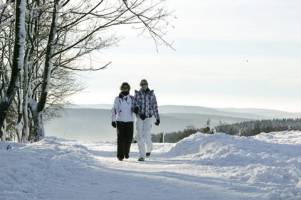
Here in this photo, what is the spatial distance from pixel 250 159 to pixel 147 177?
402 cm

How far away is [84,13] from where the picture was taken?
21.0 metres

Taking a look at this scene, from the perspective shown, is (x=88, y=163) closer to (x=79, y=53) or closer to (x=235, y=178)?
(x=235, y=178)

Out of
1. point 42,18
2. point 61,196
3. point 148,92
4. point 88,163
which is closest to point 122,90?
point 148,92

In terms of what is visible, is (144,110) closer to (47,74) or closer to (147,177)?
(147,177)

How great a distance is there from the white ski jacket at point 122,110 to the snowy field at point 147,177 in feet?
4.35

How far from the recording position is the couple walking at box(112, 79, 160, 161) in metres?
15.6

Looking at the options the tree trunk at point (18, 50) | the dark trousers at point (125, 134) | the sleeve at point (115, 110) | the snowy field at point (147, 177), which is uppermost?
the tree trunk at point (18, 50)

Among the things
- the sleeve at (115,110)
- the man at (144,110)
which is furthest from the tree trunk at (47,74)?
the sleeve at (115,110)

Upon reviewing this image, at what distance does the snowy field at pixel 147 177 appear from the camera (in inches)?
365

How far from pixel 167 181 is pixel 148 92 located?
221 inches

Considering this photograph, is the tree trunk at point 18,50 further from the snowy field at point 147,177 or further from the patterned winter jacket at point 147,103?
the patterned winter jacket at point 147,103

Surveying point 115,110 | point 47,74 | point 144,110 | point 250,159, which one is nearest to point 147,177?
point 250,159

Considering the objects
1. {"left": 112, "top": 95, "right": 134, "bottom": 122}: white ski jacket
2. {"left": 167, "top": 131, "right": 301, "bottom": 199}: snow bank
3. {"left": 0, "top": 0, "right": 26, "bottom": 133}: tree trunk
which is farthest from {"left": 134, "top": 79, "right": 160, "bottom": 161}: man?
{"left": 0, "top": 0, "right": 26, "bottom": 133}: tree trunk

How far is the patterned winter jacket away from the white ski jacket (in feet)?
1.03
